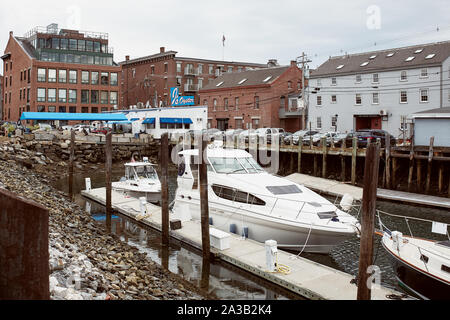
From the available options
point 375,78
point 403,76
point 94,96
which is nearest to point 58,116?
point 94,96

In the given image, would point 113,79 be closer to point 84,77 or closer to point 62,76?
point 84,77

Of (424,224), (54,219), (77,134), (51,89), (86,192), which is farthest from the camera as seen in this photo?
(51,89)

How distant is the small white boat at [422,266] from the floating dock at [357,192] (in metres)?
9.09

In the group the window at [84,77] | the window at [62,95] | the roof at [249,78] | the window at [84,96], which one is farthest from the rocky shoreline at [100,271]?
the window at [84,77]

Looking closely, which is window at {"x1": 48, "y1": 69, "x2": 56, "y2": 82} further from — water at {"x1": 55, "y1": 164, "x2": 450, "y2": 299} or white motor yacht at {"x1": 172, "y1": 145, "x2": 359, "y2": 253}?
white motor yacht at {"x1": 172, "y1": 145, "x2": 359, "y2": 253}

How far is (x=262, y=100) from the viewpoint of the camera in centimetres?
5634

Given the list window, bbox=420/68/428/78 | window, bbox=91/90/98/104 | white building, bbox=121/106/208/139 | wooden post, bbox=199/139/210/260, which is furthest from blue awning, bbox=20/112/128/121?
window, bbox=420/68/428/78

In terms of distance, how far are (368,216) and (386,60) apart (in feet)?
142

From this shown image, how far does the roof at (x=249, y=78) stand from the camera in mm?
57031

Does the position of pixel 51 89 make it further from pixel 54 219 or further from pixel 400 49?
pixel 54 219

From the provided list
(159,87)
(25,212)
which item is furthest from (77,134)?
(25,212)

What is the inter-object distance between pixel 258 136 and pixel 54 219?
88.8 feet

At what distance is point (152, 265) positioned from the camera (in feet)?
43.6

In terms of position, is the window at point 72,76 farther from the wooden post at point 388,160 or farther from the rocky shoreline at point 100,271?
the rocky shoreline at point 100,271
